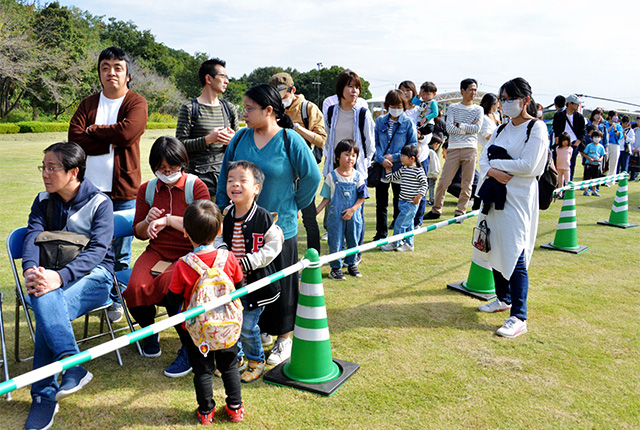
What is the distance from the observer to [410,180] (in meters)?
6.05

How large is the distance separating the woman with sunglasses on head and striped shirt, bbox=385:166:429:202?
3090 mm

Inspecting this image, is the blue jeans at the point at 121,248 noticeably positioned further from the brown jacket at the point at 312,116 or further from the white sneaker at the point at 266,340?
the brown jacket at the point at 312,116

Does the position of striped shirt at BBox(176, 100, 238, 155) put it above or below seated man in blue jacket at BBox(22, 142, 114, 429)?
above

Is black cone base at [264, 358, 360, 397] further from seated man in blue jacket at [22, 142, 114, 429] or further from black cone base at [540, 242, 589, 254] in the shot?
black cone base at [540, 242, 589, 254]

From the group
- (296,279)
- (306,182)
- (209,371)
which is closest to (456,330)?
(296,279)

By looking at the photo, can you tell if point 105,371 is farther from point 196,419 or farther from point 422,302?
point 422,302

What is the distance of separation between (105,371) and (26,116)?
45220 millimetres

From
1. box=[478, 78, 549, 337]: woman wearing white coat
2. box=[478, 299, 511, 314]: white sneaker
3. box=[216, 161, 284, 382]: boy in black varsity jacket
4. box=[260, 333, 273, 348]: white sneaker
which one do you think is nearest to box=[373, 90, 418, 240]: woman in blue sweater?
box=[478, 299, 511, 314]: white sneaker

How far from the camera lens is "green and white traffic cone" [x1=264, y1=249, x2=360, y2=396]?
121 inches

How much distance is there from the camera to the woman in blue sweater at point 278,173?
3.23 m

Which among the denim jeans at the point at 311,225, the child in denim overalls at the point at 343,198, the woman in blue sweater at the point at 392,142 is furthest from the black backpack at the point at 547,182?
the woman in blue sweater at the point at 392,142

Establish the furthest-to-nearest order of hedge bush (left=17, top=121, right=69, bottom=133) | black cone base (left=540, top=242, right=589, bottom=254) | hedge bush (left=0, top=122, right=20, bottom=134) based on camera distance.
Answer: hedge bush (left=17, top=121, right=69, bottom=133) < hedge bush (left=0, top=122, right=20, bottom=134) < black cone base (left=540, top=242, right=589, bottom=254)

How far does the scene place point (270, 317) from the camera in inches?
133

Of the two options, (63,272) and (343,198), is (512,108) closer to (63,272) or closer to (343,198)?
(343,198)
